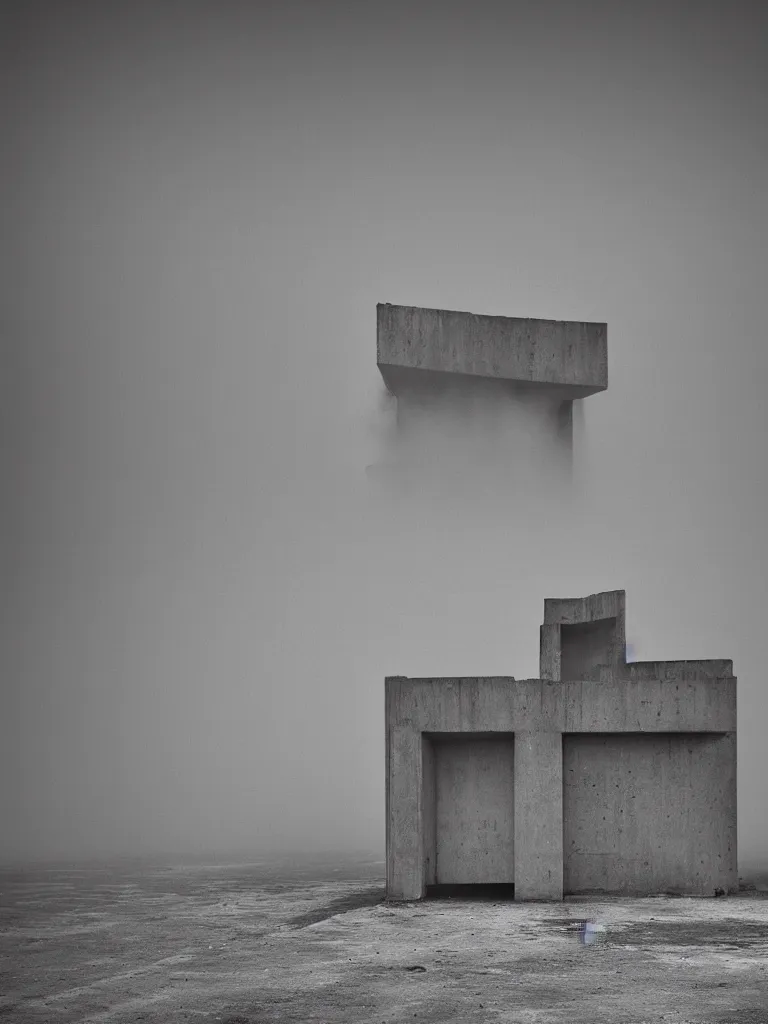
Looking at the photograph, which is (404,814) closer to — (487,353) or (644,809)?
(644,809)

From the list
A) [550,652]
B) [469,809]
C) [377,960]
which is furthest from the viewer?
[550,652]

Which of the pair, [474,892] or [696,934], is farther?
[474,892]

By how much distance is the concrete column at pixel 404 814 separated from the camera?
16.6 m

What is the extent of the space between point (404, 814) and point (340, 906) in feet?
4.62

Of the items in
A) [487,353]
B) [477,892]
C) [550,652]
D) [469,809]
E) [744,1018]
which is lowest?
[477,892]

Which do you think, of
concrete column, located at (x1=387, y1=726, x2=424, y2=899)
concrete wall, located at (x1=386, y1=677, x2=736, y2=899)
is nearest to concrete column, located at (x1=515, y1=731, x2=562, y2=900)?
concrete wall, located at (x1=386, y1=677, x2=736, y2=899)

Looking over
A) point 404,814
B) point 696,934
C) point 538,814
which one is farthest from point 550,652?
point 696,934

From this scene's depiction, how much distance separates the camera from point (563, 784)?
56.1 ft

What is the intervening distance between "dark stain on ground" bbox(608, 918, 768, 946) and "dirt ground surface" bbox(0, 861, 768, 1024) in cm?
2

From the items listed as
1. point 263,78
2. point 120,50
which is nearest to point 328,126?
point 263,78

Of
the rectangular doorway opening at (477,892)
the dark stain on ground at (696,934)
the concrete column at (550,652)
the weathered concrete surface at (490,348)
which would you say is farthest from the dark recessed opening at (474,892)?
the weathered concrete surface at (490,348)

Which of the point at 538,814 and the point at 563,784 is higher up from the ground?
the point at 563,784

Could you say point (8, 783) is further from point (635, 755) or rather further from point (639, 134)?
point (639, 134)

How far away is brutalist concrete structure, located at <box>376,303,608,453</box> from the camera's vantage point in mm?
29125
